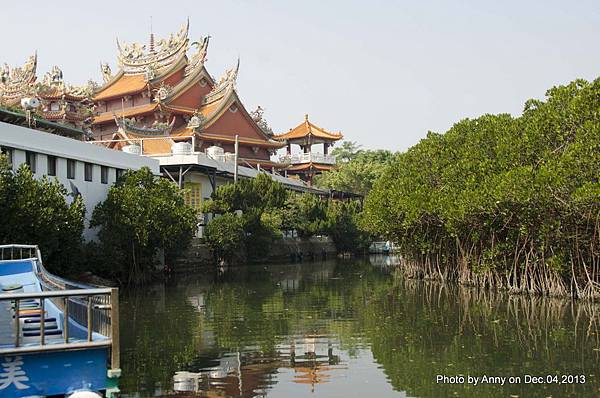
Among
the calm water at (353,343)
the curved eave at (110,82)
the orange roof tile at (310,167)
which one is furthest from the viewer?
the orange roof tile at (310,167)

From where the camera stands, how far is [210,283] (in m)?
27.4

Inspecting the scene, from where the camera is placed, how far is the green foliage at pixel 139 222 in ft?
82.3

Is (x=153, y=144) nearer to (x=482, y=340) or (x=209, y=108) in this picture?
(x=209, y=108)

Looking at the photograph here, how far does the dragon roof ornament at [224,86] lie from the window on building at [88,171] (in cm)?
2271

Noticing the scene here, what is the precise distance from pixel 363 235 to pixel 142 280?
24.7m

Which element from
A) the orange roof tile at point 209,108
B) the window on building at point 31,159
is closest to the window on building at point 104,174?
the window on building at point 31,159

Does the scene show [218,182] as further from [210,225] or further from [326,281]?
[326,281]

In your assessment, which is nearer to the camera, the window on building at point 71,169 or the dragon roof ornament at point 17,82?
the window on building at point 71,169

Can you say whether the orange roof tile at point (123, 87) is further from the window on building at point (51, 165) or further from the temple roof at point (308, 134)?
the window on building at point (51, 165)

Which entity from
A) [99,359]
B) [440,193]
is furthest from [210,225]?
[99,359]

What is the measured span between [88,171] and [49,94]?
769 inches

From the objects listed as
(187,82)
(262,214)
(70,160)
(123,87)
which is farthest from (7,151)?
(123,87)

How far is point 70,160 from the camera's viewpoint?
25.7 meters

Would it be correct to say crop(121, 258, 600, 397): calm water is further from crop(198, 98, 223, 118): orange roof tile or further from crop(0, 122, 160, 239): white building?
crop(198, 98, 223, 118): orange roof tile
